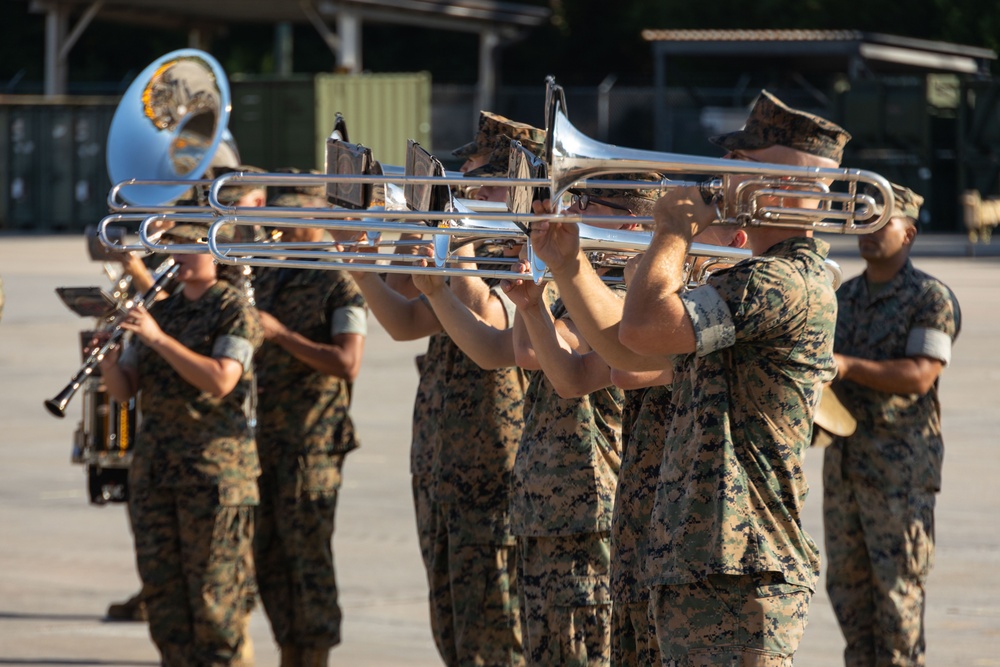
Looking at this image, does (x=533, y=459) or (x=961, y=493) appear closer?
(x=533, y=459)

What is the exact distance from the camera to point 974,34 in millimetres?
37969

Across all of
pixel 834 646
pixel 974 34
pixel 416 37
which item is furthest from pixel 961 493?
pixel 416 37

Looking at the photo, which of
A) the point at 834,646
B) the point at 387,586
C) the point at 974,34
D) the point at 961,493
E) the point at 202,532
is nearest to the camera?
the point at 202,532

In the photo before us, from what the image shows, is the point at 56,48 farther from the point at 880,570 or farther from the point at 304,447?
the point at 880,570

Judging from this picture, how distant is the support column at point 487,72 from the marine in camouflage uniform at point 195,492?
28502 mm

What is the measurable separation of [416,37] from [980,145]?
751 inches

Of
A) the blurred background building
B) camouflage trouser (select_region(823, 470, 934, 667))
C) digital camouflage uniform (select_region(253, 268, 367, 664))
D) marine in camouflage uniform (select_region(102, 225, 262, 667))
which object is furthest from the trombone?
the blurred background building

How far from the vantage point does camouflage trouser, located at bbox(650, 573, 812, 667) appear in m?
3.78

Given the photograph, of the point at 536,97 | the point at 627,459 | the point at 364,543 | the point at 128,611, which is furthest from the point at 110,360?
the point at 536,97

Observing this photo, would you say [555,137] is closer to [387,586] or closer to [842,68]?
[387,586]

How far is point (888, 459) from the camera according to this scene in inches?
240

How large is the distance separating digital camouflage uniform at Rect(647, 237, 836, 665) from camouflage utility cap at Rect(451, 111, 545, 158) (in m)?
1.64

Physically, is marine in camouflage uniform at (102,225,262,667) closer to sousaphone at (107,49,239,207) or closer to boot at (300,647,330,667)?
boot at (300,647,330,667)

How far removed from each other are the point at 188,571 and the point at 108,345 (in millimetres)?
922
